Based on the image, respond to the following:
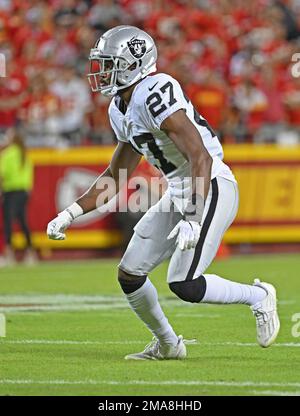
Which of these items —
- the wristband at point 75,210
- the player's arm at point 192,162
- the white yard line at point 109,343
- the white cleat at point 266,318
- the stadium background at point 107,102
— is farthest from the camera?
the stadium background at point 107,102

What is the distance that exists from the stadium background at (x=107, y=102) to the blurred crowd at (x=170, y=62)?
2 cm

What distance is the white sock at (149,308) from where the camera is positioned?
567cm

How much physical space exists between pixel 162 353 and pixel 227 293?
0.57 m

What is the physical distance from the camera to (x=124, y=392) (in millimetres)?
4840

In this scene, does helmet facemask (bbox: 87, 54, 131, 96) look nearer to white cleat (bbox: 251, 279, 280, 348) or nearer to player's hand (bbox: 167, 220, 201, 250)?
player's hand (bbox: 167, 220, 201, 250)

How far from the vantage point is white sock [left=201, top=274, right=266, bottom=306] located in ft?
18.2

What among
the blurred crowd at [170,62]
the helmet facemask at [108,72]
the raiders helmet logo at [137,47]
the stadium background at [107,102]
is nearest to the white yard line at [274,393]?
the helmet facemask at [108,72]

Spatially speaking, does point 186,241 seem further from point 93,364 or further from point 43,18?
point 43,18

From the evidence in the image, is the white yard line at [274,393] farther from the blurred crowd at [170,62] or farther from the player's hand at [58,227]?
the blurred crowd at [170,62]

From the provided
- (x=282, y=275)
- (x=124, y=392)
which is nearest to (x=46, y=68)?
(x=282, y=275)

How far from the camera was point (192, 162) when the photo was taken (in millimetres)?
5293

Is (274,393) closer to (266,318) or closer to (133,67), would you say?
(266,318)

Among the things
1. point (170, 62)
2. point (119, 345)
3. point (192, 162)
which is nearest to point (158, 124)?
point (192, 162)
